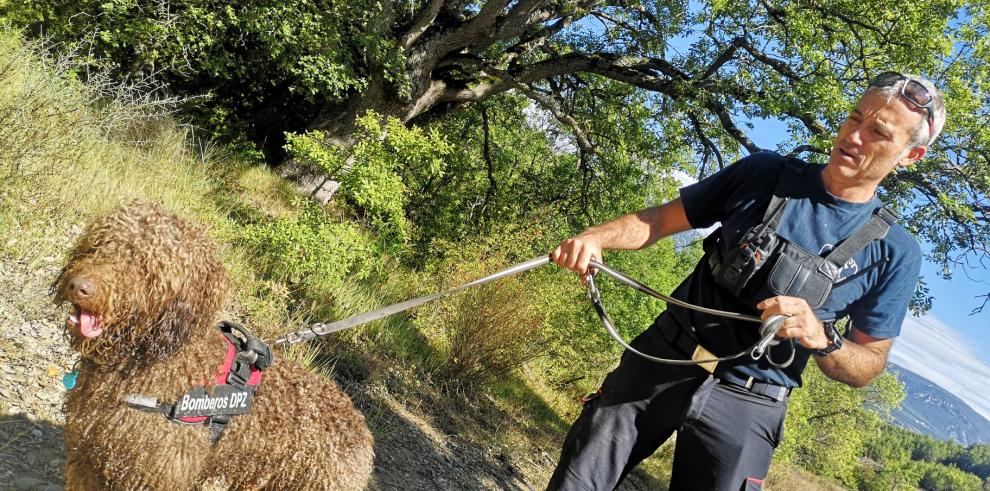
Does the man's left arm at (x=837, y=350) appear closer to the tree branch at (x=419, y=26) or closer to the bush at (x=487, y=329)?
the bush at (x=487, y=329)

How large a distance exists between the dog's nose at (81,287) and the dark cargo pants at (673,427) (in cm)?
198

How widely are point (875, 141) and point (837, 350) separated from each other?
0.84 metres

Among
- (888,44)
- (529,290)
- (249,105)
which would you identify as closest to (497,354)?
(529,290)

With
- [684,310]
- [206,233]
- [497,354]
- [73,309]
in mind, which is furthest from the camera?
[497,354]

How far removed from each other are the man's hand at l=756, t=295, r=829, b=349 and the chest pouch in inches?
4.8

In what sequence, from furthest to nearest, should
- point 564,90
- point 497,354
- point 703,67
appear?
point 564,90, point 703,67, point 497,354

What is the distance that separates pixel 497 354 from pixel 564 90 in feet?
21.6

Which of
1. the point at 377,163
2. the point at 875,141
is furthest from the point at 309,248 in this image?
the point at 875,141

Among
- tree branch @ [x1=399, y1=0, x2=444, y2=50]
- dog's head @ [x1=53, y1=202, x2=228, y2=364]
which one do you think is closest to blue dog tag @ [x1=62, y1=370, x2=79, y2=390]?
dog's head @ [x1=53, y1=202, x2=228, y2=364]

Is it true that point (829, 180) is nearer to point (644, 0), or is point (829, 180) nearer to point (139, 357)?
point (139, 357)

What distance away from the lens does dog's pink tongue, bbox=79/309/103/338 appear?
7.35ft

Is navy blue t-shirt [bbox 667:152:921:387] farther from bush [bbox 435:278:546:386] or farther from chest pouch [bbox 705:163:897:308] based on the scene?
bush [bbox 435:278:546:386]

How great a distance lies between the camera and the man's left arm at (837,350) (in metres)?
2.41

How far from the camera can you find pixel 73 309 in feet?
7.45
